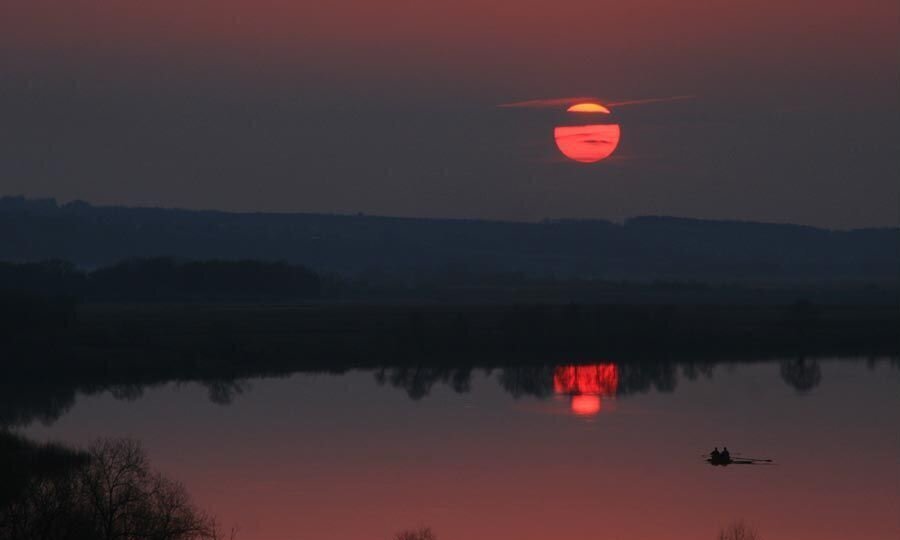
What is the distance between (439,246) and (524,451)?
409 ft

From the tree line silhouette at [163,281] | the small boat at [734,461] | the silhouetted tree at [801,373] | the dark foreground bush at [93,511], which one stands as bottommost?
the dark foreground bush at [93,511]

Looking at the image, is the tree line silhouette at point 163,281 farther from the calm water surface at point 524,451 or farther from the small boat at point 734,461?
the small boat at point 734,461

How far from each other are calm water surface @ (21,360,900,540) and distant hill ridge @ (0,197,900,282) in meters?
85.7

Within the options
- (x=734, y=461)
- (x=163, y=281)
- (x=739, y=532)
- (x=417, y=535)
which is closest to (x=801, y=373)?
(x=734, y=461)

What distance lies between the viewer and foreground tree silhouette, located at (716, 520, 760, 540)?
24641mm

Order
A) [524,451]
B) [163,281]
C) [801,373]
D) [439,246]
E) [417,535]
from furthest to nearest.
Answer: [439,246] < [163,281] < [801,373] < [524,451] < [417,535]

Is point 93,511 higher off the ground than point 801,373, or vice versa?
point 801,373

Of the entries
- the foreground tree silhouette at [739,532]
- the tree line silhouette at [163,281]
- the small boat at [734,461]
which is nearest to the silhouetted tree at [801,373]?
the small boat at [734,461]

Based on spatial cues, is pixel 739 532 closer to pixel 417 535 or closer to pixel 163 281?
pixel 417 535

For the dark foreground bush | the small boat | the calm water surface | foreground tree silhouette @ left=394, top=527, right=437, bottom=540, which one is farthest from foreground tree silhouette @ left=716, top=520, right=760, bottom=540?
the dark foreground bush

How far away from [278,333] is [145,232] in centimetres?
9740

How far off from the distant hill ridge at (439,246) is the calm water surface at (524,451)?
3372 inches

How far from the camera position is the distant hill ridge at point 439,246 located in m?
144

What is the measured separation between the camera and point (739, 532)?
25.5 metres
